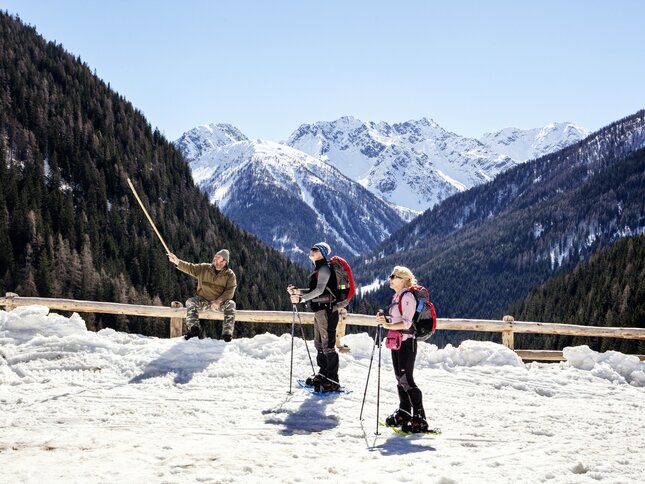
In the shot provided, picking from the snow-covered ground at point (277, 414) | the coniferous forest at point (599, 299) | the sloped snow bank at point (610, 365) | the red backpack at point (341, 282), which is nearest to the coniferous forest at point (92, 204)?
the coniferous forest at point (599, 299)

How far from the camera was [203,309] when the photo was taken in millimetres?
11750

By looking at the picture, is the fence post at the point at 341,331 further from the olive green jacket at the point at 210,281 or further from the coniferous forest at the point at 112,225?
the coniferous forest at the point at 112,225

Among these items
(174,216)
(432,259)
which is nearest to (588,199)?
(432,259)

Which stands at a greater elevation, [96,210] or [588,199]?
[588,199]

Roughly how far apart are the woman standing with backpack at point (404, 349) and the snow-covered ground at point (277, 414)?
0.29 m

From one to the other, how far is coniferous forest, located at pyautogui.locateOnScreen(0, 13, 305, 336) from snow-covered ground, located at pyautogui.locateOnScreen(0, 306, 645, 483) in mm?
36095

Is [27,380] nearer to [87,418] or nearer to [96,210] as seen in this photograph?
[87,418]

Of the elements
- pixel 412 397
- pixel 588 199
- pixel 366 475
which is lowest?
pixel 366 475

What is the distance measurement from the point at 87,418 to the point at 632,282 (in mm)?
48743

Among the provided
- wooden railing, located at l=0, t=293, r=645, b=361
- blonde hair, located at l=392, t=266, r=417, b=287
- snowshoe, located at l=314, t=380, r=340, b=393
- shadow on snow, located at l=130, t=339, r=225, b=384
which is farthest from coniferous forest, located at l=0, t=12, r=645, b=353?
blonde hair, located at l=392, t=266, r=417, b=287

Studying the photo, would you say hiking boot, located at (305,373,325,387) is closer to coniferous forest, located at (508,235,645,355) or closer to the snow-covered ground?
the snow-covered ground

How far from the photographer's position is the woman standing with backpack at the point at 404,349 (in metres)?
7.31

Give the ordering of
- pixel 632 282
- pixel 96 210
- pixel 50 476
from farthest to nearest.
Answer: pixel 96 210 → pixel 632 282 → pixel 50 476

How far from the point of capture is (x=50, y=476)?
5355 millimetres
